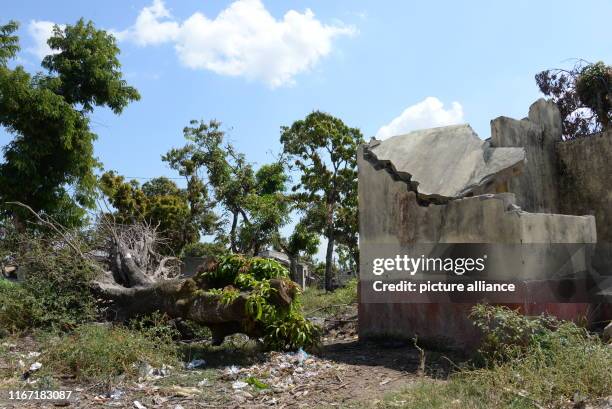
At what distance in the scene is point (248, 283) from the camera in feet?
25.8

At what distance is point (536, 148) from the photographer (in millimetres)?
8977

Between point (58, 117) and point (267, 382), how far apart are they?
11459 mm

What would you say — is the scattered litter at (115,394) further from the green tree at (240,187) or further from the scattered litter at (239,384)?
the green tree at (240,187)

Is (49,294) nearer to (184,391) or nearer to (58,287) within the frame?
(58,287)

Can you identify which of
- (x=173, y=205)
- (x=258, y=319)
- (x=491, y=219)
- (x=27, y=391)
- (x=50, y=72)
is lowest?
(x=27, y=391)

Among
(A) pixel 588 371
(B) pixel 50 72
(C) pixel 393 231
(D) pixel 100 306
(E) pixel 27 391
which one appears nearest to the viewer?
(A) pixel 588 371

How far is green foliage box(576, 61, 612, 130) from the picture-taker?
60.5 ft

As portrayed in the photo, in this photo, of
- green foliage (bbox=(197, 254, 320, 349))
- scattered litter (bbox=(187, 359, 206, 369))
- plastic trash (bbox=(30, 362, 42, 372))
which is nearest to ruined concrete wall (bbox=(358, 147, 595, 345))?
green foliage (bbox=(197, 254, 320, 349))

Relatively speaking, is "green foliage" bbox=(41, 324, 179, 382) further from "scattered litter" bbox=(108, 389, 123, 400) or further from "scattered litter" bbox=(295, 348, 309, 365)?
"scattered litter" bbox=(295, 348, 309, 365)

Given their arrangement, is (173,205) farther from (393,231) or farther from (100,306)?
(393,231)

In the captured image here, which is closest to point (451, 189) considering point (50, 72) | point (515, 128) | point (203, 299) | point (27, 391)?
point (515, 128)

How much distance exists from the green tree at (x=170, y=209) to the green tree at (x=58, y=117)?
22.7 feet

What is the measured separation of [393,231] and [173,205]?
18.5 meters

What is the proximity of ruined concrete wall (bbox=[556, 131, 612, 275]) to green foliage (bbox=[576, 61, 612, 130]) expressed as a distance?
10923 millimetres
